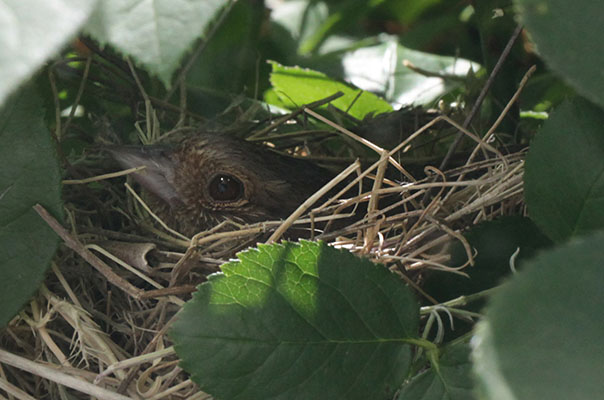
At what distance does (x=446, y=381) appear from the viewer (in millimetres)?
1119

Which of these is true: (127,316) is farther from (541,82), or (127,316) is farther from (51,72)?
(541,82)

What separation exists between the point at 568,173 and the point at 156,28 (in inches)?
Answer: 29.2

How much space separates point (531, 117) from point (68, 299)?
135cm

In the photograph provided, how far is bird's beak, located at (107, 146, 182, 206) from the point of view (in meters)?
2.00

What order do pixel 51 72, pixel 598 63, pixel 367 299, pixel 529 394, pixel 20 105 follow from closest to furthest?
pixel 529 394 → pixel 598 63 → pixel 367 299 → pixel 20 105 → pixel 51 72

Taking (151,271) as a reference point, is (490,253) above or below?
below

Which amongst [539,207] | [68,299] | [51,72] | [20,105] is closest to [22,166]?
[20,105]

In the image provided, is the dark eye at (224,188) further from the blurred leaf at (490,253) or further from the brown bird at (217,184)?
the blurred leaf at (490,253)

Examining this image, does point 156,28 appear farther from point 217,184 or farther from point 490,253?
point 217,184

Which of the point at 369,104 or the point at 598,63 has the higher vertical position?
the point at 598,63

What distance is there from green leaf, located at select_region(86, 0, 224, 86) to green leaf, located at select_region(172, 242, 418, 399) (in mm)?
435

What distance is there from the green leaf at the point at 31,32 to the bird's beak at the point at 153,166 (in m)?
1.17

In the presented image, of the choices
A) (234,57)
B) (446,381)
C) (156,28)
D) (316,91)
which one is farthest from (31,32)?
(234,57)

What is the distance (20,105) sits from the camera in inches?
53.7
